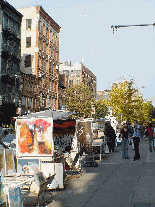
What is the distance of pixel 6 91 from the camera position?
44.6 metres

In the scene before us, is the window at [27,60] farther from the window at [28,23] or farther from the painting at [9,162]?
the painting at [9,162]

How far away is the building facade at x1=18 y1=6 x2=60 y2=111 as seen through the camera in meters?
56.4

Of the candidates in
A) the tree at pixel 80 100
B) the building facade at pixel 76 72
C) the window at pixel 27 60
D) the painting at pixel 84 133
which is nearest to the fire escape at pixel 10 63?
the window at pixel 27 60

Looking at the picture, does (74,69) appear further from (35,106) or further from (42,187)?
(42,187)

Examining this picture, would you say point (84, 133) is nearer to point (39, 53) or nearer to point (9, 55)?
point (9, 55)

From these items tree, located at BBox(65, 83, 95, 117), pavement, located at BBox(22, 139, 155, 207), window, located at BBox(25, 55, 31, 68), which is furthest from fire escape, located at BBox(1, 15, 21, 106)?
pavement, located at BBox(22, 139, 155, 207)

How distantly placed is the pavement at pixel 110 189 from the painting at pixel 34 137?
1401 mm

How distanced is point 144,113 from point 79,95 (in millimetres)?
32657

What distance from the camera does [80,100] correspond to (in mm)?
56688

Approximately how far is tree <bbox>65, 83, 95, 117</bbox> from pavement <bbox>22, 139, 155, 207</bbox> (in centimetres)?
4111

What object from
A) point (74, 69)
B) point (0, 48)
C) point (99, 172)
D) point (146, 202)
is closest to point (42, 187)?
point (146, 202)

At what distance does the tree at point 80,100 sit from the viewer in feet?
183

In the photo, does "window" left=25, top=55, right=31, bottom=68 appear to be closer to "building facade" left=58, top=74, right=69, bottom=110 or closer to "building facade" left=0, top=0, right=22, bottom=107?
"building facade" left=0, top=0, right=22, bottom=107

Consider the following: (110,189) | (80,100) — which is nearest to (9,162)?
(110,189)
